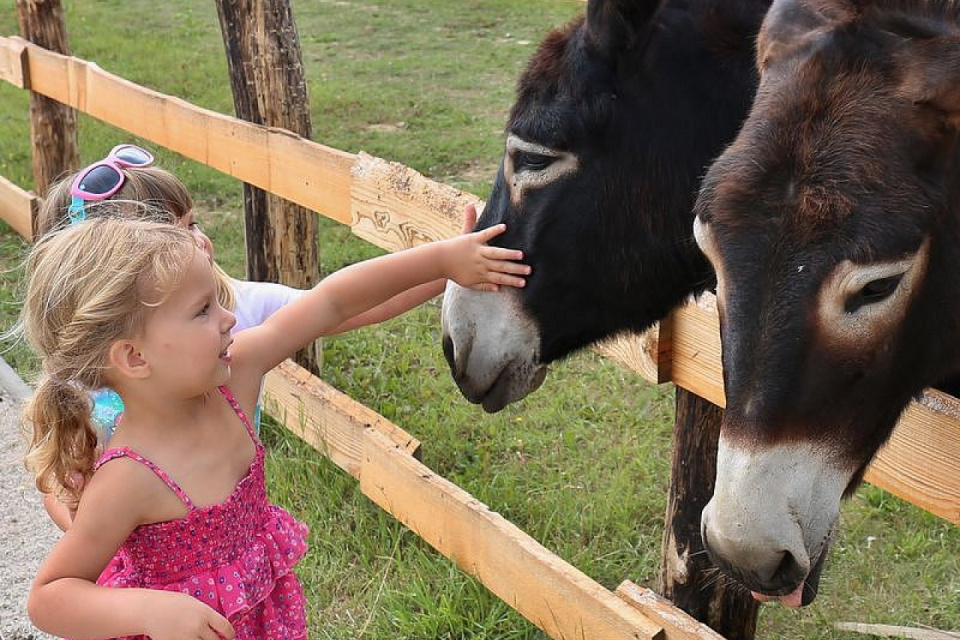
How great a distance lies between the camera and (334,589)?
12.7 ft

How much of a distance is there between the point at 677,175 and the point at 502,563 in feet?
4.27

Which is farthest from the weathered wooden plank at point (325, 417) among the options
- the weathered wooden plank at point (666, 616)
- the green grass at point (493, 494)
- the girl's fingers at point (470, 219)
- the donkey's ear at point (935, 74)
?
the donkey's ear at point (935, 74)

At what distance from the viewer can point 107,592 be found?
214cm

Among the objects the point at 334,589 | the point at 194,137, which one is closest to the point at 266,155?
the point at 194,137

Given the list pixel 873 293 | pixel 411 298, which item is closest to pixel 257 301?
pixel 411 298

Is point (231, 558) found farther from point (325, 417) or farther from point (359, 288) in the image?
point (325, 417)

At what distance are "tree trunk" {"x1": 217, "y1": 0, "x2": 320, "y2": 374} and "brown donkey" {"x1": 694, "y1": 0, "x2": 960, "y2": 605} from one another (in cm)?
325

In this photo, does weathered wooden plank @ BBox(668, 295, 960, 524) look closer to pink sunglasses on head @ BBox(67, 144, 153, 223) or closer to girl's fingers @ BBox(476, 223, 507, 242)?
girl's fingers @ BBox(476, 223, 507, 242)

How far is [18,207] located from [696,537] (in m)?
5.84

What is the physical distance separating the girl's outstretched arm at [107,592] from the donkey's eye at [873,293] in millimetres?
1319

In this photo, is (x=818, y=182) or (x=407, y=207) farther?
(x=407, y=207)

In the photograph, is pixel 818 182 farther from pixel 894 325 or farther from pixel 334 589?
pixel 334 589

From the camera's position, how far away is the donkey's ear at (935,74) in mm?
1850

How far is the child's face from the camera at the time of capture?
7.32 ft
